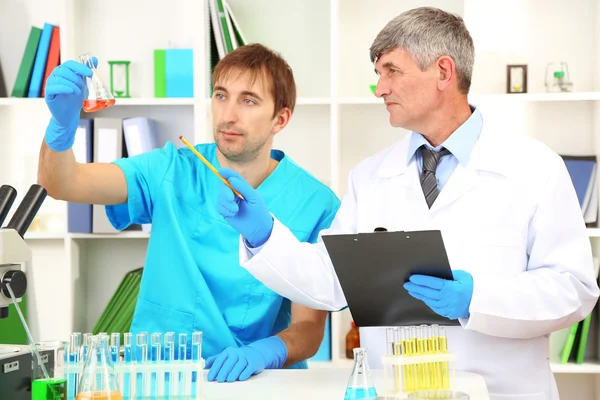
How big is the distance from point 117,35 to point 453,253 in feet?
6.21

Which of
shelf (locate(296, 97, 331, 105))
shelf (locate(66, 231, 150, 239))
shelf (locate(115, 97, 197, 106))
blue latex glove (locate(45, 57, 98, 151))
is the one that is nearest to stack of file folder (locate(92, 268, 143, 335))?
shelf (locate(66, 231, 150, 239))

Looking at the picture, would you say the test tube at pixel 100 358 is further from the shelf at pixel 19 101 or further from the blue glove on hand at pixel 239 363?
the shelf at pixel 19 101

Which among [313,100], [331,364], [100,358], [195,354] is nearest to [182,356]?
[195,354]

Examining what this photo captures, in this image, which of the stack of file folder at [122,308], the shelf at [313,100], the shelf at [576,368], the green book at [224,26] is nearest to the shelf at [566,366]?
the shelf at [576,368]

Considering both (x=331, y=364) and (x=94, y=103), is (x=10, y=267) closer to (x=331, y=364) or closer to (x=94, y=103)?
(x=94, y=103)

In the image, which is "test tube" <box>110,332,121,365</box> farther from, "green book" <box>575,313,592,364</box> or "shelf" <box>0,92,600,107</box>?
"green book" <box>575,313,592,364</box>

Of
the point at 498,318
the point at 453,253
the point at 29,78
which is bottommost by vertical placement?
the point at 498,318

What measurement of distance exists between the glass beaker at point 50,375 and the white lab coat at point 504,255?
491 millimetres

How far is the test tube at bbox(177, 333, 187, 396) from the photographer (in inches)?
55.6

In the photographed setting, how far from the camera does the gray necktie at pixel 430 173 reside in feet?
6.09

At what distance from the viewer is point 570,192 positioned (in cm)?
179

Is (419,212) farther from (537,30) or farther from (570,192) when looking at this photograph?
(537,30)

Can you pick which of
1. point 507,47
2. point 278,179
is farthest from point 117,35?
point 507,47

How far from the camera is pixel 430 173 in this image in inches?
74.8
